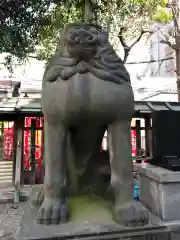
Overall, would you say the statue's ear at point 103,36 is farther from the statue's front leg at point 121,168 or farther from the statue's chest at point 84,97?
the statue's front leg at point 121,168

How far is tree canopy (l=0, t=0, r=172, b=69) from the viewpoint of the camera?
5781mm

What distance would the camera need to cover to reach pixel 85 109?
1.41 m

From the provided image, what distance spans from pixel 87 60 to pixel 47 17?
5691 millimetres

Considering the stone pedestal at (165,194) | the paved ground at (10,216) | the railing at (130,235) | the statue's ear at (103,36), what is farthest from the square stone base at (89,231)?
the paved ground at (10,216)

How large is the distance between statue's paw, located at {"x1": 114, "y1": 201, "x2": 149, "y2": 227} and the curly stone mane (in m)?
0.72

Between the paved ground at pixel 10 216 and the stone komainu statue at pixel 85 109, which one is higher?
the stone komainu statue at pixel 85 109

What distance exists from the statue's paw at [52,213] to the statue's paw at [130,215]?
0.30 meters

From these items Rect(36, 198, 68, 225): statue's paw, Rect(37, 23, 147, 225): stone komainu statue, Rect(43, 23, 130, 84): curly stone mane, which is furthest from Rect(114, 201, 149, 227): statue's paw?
Rect(43, 23, 130, 84): curly stone mane

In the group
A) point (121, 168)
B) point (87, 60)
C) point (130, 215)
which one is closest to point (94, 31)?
point (87, 60)

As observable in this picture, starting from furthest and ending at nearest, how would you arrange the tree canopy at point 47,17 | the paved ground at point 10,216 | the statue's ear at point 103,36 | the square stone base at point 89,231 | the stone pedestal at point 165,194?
the tree canopy at point 47,17
the paved ground at point 10,216
the stone pedestal at point 165,194
the statue's ear at point 103,36
the square stone base at point 89,231

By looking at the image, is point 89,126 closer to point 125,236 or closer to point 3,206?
point 125,236

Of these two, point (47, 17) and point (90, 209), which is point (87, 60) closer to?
point (90, 209)

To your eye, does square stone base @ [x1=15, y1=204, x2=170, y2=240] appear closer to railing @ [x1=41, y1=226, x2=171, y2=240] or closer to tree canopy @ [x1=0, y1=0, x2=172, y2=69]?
railing @ [x1=41, y1=226, x2=171, y2=240]

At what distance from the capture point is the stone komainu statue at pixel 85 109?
4.60 ft
